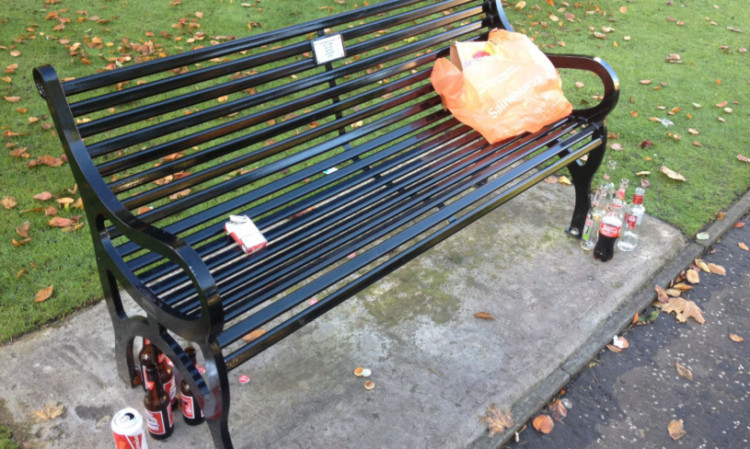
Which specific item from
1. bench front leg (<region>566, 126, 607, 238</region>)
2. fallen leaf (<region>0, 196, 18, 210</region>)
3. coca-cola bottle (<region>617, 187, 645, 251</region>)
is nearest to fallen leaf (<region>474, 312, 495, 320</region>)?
bench front leg (<region>566, 126, 607, 238</region>)

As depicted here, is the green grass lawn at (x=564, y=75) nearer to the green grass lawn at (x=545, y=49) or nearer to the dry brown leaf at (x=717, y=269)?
the green grass lawn at (x=545, y=49)

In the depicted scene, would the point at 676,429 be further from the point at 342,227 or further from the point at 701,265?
the point at 342,227

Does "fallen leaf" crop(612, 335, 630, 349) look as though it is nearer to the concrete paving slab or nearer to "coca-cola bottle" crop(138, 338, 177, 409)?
the concrete paving slab

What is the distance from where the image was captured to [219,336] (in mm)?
2203

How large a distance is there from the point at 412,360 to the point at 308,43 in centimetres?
162

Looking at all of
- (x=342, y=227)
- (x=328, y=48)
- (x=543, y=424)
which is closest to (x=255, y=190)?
(x=342, y=227)

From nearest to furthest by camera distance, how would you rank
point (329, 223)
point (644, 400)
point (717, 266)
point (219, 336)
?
point (219, 336) → point (329, 223) → point (644, 400) → point (717, 266)

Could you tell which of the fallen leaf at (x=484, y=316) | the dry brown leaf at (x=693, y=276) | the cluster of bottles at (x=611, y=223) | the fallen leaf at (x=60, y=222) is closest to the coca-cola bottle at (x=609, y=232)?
the cluster of bottles at (x=611, y=223)

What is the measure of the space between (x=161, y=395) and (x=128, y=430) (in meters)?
0.29

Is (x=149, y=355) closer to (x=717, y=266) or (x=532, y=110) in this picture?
(x=532, y=110)

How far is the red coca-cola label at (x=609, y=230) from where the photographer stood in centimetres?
358

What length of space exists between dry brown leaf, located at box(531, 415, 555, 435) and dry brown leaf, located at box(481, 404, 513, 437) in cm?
13

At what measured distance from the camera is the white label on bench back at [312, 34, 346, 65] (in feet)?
10.2

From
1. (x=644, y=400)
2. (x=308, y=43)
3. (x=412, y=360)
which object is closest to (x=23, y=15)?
(x=308, y=43)
